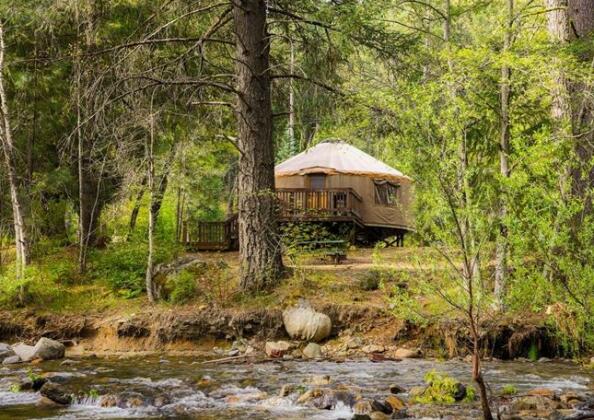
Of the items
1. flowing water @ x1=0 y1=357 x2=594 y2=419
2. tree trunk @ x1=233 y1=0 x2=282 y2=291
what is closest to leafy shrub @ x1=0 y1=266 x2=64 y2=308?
flowing water @ x1=0 y1=357 x2=594 y2=419

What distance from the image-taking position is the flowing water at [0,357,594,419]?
6.31 metres

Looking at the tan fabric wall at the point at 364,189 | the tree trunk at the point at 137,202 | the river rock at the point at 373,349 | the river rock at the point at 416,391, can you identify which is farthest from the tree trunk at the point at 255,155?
the tan fabric wall at the point at 364,189

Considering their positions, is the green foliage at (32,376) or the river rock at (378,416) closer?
the river rock at (378,416)

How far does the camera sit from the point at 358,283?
10.9 meters

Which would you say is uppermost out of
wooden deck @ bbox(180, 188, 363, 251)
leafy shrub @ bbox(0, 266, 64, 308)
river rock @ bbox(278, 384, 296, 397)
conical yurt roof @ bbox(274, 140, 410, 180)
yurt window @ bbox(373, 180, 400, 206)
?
conical yurt roof @ bbox(274, 140, 410, 180)

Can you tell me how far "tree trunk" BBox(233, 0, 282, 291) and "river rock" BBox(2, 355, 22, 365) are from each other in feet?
11.3

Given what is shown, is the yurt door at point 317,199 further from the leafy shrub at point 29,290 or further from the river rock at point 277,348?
the river rock at point 277,348

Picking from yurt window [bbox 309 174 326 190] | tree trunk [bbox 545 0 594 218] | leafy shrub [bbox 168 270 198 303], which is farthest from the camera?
yurt window [bbox 309 174 326 190]

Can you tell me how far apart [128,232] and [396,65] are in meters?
5.73

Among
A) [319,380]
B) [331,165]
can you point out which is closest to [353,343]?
[319,380]

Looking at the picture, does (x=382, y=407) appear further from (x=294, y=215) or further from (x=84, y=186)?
(x=294, y=215)

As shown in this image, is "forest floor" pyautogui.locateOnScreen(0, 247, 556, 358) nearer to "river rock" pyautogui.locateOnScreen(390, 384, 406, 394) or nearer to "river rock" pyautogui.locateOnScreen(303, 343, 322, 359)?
"river rock" pyautogui.locateOnScreen(303, 343, 322, 359)

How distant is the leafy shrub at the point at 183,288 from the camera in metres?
10.7

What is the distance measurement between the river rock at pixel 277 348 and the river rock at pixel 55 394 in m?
3.19
